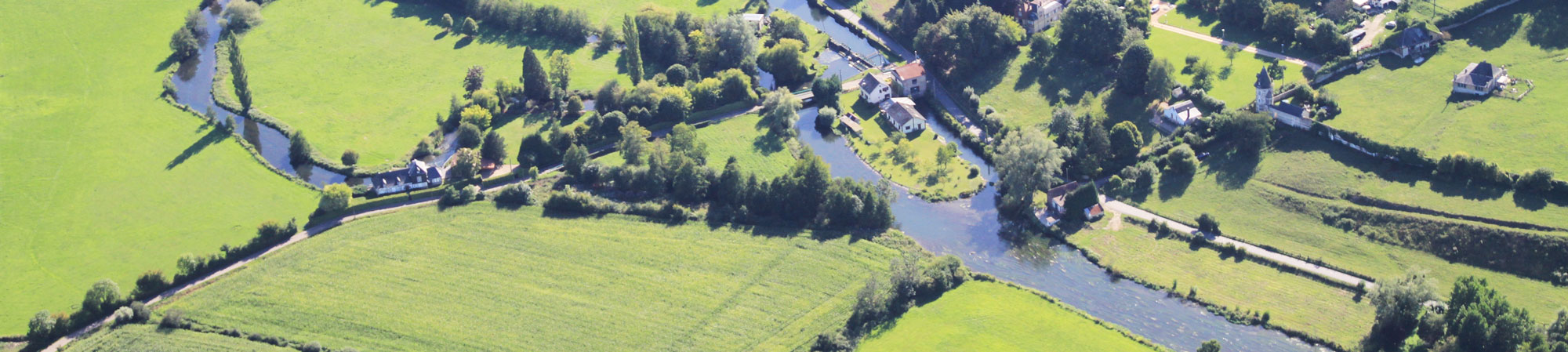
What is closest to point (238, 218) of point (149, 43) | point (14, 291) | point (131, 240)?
point (131, 240)

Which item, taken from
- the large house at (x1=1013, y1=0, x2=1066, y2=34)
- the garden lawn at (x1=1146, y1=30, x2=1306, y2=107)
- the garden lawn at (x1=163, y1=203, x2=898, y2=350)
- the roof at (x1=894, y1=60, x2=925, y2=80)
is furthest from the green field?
the large house at (x1=1013, y1=0, x2=1066, y2=34)

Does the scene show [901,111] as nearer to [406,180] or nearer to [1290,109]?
[1290,109]

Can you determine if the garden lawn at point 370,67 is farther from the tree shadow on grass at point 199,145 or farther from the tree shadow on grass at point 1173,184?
the tree shadow on grass at point 1173,184

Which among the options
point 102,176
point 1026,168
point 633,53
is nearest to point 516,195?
point 633,53

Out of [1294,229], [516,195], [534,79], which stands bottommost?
[1294,229]

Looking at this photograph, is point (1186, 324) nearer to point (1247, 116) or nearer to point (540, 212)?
point (1247, 116)
